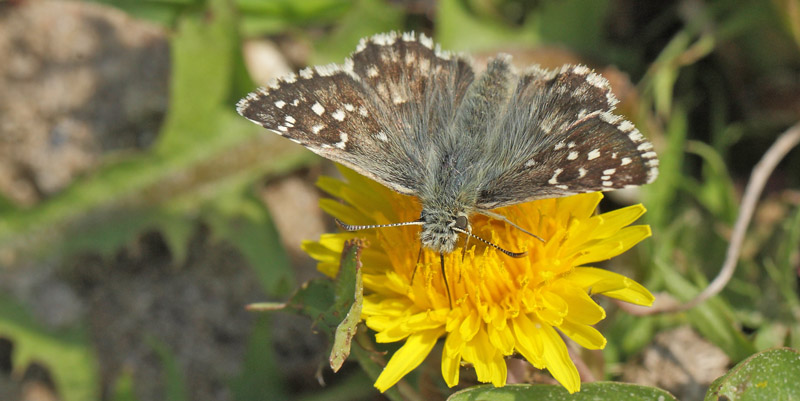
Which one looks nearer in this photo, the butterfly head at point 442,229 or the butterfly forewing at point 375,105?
the butterfly head at point 442,229

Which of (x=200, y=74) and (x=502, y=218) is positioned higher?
(x=502, y=218)

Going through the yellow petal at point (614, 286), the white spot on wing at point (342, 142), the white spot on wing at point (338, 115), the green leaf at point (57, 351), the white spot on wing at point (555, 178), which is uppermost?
the white spot on wing at point (555, 178)

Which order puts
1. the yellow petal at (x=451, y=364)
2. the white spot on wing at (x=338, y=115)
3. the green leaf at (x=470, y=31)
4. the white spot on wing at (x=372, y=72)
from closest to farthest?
the yellow petal at (x=451, y=364), the white spot on wing at (x=338, y=115), the white spot on wing at (x=372, y=72), the green leaf at (x=470, y=31)

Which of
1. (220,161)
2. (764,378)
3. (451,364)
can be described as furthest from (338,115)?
(764,378)

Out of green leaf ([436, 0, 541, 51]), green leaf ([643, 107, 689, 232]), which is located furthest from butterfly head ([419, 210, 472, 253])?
green leaf ([436, 0, 541, 51])

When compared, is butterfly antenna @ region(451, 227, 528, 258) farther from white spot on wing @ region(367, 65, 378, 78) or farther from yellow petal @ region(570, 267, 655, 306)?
white spot on wing @ region(367, 65, 378, 78)

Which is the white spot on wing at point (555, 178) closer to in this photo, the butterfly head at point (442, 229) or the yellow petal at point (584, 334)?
the butterfly head at point (442, 229)

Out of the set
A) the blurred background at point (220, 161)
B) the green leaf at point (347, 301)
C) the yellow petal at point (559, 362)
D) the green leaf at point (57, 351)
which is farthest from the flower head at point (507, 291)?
the green leaf at point (57, 351)

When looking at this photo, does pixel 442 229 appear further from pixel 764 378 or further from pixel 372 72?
pixel 764 378
